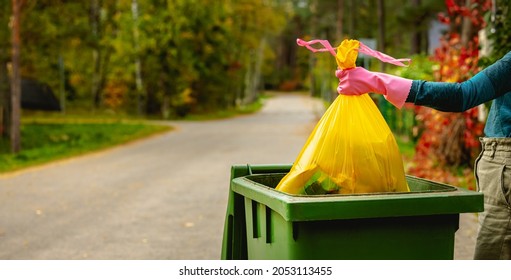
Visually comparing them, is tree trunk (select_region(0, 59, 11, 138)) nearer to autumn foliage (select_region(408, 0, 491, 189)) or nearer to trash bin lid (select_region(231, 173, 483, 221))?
autumn foliage (select_region(408, 0, 491, 189))

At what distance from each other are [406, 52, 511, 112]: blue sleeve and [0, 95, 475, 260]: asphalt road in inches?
139

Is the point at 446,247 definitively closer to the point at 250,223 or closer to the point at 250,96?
the point at 250,223

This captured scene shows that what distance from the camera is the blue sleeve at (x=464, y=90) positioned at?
9.91ft

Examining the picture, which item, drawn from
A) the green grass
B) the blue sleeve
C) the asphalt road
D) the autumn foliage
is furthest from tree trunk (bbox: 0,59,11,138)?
the blue sleeve

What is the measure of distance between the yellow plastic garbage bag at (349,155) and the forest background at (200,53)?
183 inches

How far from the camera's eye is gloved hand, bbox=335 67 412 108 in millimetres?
3014

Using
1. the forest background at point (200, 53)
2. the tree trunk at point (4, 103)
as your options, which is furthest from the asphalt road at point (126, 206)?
the tree trunk at point (4, 103)

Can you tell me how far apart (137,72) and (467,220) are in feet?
94.8

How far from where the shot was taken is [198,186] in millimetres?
11523

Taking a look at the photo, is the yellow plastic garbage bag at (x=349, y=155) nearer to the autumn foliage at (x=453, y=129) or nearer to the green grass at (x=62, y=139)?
the autumn foliage at (x=453, y=129)

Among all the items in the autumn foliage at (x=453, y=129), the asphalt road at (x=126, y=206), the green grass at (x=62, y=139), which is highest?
the autumn foliage at (x=453, y=129)

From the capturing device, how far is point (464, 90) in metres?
3.07

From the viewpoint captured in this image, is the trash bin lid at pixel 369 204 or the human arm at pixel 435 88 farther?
the human arm at pixel 435 88
